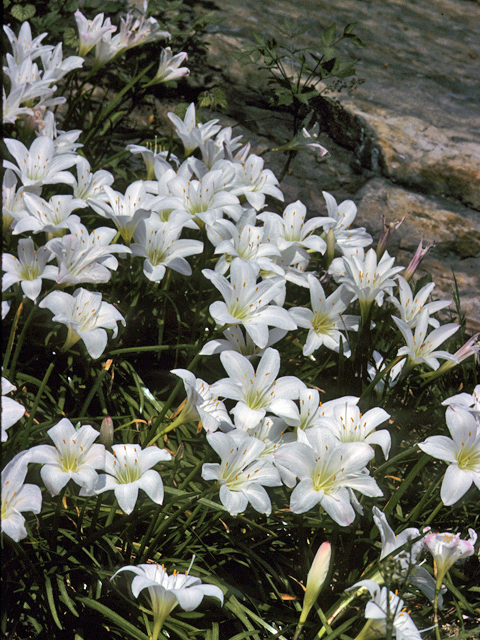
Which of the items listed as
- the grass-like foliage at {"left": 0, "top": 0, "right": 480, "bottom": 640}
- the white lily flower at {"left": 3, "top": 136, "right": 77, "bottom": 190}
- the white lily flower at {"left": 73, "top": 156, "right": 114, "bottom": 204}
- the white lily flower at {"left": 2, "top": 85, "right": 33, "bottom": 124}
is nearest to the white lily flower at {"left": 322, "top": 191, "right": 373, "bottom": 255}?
the grass-like foliage at {"left": 0, "top": 0, "right": 480, "bottom": 640}

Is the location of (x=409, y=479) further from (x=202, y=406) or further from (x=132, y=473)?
(x=132, y=473)

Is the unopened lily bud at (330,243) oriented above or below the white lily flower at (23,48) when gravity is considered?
below

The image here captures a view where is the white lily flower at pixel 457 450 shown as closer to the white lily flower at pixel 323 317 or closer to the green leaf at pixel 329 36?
the white lily flower at pixel 323 317

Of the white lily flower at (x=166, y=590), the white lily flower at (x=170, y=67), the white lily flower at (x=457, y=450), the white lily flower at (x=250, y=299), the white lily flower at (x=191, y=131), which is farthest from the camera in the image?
the white lily flower at (x=170, y=67)

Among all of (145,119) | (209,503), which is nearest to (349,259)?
(209,503)

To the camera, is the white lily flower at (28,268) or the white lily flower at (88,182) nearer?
the white lily flower at (28,268)

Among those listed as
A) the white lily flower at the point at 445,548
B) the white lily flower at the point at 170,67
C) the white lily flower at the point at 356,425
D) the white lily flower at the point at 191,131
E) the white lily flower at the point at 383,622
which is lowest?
the white lily flower at the point at 383,622

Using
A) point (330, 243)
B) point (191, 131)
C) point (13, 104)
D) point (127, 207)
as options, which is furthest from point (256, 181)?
point (13, 104)

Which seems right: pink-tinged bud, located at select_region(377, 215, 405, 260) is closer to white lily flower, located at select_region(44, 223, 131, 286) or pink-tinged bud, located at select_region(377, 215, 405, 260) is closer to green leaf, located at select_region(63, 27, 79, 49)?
white lily flower, located at select_region(44, 223, 131, 286)

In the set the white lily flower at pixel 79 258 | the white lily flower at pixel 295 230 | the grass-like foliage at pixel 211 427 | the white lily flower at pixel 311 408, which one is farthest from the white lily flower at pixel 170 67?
the white lily flower at pixel 311 408
